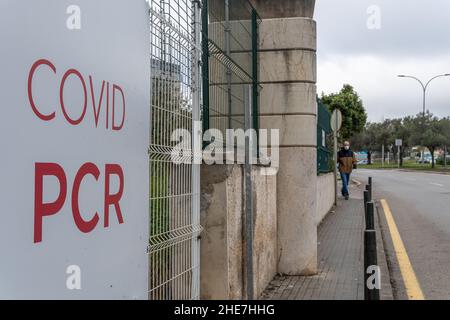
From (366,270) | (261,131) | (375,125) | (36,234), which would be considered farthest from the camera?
(375,125)

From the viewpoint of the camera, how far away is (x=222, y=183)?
4926 mm

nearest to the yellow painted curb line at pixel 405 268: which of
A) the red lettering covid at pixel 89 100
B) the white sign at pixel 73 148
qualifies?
the white sign at pixel 73 148

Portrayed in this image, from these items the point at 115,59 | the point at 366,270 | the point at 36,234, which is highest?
the point at 115,59

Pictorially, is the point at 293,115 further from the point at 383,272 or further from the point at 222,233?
the point at 222,233

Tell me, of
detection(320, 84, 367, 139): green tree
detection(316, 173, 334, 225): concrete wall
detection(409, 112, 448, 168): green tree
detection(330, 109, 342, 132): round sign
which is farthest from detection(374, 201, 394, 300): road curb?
detection(409, 112, 448, 168): green tree

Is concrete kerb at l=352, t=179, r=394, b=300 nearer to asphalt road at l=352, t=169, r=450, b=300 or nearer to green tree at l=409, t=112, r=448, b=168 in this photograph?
asphalt road at l=352, t=169, r=450, b=300

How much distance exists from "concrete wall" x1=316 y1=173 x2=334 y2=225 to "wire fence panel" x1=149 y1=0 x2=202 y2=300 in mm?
7840

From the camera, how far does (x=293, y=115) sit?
7414 millimetres

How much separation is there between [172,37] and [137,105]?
0.93 meters

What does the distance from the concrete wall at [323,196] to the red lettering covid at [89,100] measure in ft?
31.3

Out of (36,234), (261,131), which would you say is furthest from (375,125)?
(36,234)

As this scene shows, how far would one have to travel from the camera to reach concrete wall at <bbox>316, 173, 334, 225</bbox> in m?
12.5
